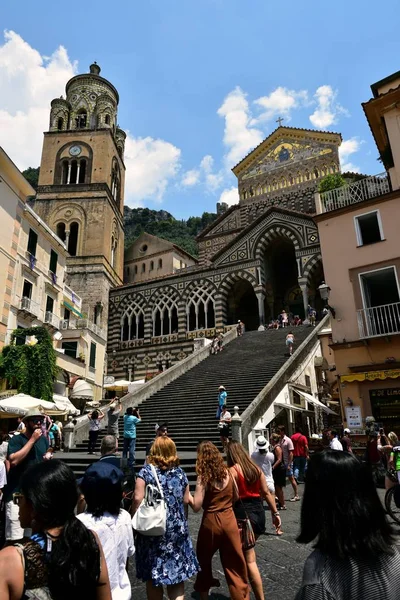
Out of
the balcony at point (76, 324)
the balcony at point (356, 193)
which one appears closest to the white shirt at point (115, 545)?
the balcony at point (356, 193)

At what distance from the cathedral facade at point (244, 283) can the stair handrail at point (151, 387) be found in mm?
6399

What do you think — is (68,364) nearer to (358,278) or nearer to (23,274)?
(23,274)

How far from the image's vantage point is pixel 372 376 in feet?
39.3

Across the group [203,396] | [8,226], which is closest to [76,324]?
[8,226]

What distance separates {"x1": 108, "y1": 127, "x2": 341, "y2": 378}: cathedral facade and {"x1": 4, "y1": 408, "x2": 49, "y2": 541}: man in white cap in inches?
871

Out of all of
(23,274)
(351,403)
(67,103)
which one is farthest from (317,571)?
(67,103)

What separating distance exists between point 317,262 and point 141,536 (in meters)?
24.0

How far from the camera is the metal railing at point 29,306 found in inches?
782

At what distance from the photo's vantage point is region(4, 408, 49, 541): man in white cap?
4051 millimetres

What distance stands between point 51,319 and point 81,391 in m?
4.25

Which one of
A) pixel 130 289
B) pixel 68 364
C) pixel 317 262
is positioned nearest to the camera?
pixel 68 364

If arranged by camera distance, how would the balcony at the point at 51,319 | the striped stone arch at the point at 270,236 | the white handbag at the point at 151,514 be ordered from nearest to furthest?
1. the white handbag at the point at 151,514
2. the balcony at the point at 51,319
3. the striped stone arch at the point at 270,236

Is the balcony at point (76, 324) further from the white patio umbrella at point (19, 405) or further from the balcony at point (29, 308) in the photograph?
the white patio umbrella at point (19, 405)

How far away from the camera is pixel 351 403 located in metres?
12.1
